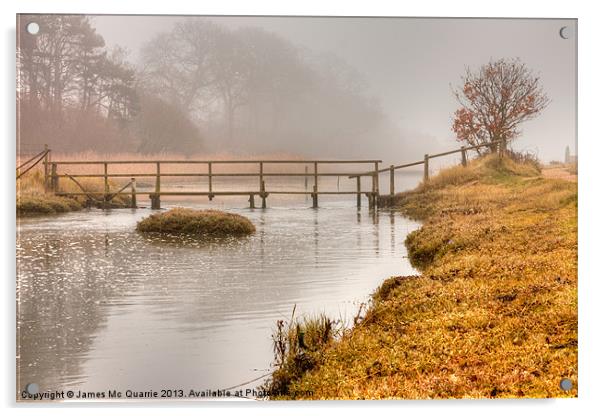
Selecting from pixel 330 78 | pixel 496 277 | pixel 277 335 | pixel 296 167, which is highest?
pixel 330 78

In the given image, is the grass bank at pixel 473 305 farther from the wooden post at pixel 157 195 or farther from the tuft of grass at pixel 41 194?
the tuft of grass at pixel 41 194

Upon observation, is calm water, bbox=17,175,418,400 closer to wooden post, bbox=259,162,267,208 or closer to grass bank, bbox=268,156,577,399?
wooden post, bbox=259,162,267,208

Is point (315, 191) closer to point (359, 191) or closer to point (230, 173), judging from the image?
point (359, 191)

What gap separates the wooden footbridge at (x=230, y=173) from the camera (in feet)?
→ 19.8

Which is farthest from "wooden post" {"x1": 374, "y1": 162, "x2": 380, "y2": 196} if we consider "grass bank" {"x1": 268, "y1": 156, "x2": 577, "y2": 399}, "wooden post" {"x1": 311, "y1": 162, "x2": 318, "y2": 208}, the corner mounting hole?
the corner mounting hole

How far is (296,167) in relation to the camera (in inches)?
243

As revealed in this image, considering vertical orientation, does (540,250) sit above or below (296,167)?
below

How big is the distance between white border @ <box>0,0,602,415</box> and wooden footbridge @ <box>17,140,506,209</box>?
0.60m

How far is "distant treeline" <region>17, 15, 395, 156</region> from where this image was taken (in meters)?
5.89

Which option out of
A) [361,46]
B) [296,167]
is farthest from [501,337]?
[361,46]

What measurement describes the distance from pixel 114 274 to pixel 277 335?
1.31 m

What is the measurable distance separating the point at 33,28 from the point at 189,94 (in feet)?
4.01

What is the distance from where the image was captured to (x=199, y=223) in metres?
6.23
